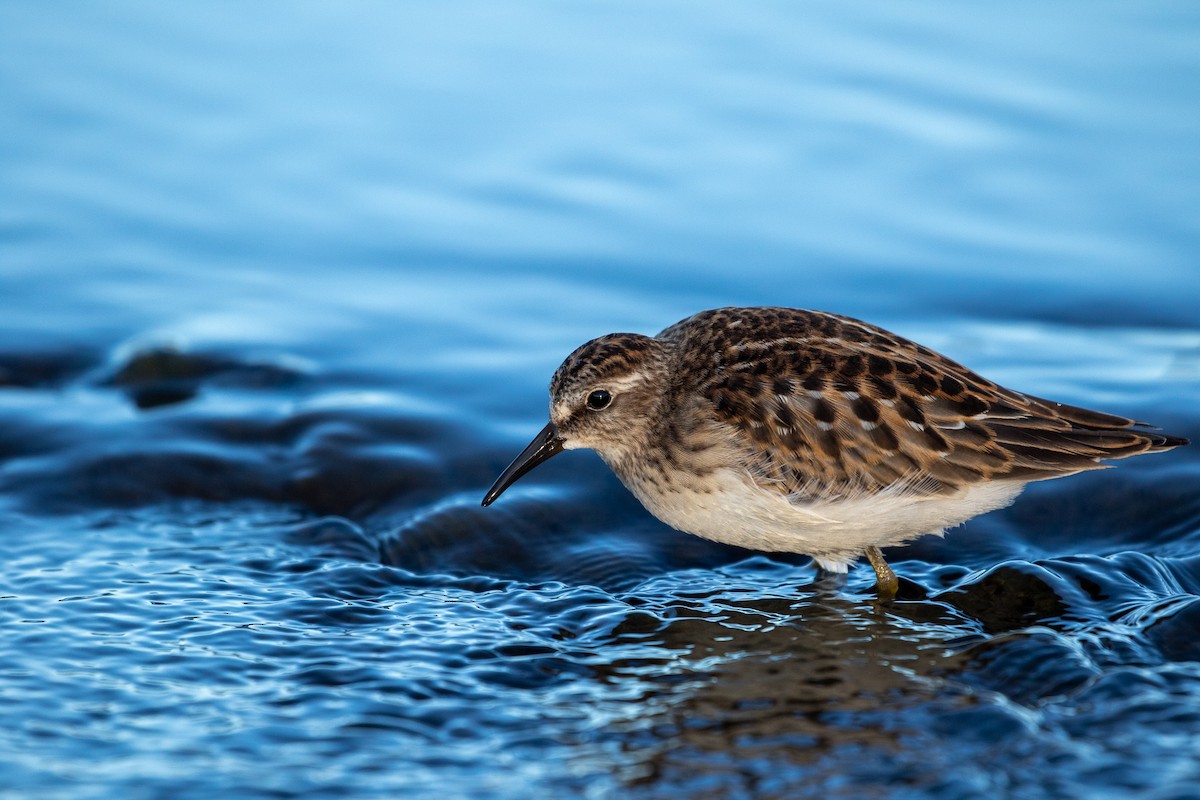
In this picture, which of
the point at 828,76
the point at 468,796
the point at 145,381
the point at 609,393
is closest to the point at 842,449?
the point at 609,393

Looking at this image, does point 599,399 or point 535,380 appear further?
point 535,380

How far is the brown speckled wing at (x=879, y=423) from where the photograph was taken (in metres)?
7.43

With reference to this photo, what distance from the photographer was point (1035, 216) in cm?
1208

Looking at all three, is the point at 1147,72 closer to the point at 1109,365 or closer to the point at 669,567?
the point at 1109,365

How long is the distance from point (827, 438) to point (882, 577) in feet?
Answer: 2.84

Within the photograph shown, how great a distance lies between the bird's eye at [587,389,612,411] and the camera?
7.86 meters

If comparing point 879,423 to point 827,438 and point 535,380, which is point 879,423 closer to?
point 827,438

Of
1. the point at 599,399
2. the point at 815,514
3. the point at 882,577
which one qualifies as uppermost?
the point at 599,399

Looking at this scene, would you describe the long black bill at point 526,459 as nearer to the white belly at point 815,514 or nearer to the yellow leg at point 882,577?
the white belly at point 815,514

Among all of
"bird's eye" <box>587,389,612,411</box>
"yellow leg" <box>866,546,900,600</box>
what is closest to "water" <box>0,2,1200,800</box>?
"yellow leg" <box>866,546,900,600</box>

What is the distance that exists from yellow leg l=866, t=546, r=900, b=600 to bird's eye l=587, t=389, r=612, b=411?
5.25 feet

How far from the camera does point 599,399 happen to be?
7879 millimetres

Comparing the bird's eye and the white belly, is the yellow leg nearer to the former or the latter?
the white belly

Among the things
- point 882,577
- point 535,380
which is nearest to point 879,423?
point 882,577
